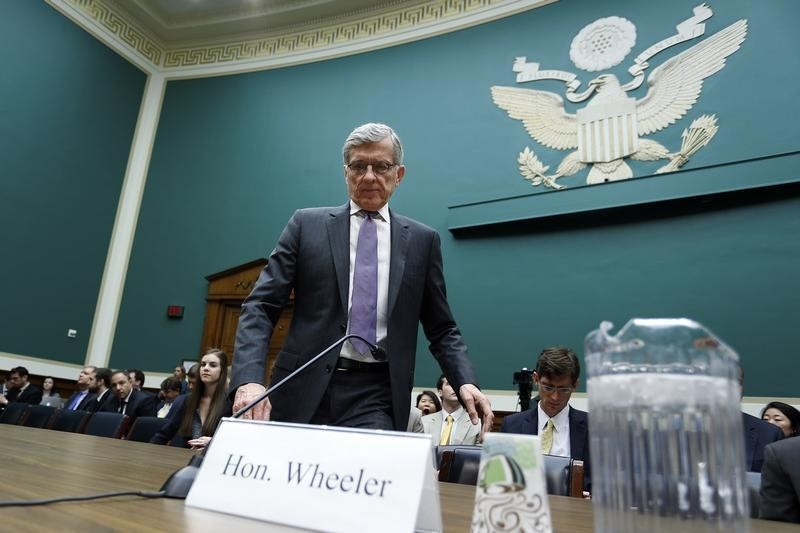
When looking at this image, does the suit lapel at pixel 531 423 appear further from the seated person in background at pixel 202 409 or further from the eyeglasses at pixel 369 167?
the eyeglasses at pixel 369 167

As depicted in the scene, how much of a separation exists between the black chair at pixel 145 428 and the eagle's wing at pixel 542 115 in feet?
14.2

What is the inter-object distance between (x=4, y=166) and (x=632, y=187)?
678 centimetres

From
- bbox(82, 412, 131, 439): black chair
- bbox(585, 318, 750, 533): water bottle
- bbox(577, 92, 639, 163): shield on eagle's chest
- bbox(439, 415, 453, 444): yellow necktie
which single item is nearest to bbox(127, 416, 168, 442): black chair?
bbox(82, 412, 131, 439): black chair

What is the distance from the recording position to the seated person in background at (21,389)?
19.6 feet

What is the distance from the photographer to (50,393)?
671 cm

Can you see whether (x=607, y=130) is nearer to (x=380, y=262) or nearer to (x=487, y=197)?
(x=487, y=197)

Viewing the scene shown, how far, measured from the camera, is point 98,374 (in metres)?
5.79

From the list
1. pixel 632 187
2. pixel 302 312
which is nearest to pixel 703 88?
pixel 632 187

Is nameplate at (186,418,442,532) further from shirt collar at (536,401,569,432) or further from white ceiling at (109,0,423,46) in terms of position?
Answer: white ceiling at (109,0,423,46)

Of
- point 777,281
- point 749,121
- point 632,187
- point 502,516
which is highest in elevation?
point 749,121

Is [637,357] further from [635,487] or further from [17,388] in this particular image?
[17,388]

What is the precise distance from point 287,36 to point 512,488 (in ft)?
27.4

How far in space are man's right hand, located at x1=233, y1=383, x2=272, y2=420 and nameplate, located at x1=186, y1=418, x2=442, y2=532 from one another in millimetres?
395

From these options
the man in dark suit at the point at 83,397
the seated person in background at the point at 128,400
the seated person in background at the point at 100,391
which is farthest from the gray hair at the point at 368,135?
the man in dark suit at the point at 83,397
